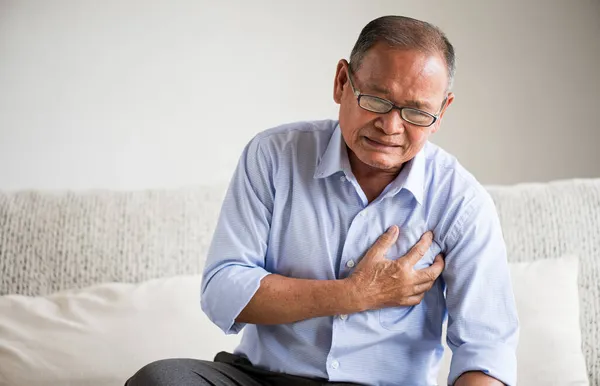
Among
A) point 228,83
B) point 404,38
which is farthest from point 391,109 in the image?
point 228,83

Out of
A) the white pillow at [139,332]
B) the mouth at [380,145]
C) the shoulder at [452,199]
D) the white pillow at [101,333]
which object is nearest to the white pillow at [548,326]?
the white pillow at [139,332]

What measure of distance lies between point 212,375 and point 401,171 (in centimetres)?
56

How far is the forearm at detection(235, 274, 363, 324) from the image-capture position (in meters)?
1.43

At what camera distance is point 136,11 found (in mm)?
2344

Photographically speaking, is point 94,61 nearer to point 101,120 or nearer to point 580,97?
point 101,120

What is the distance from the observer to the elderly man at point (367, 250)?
1408 millimetres

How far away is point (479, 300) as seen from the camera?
4.79 ft

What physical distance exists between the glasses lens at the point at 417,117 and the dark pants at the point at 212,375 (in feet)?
1.80

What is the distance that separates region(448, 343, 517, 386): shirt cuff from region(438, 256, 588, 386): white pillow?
515 millimetres

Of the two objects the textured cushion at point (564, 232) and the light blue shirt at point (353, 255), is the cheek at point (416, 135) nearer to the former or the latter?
the light blue shirt at point (353, 255)

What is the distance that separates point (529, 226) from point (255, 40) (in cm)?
107

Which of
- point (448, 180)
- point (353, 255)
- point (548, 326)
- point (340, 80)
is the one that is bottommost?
point (548, 326)

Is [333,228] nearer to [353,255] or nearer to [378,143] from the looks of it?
[353,255]

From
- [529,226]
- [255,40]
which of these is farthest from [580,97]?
[255,40]
